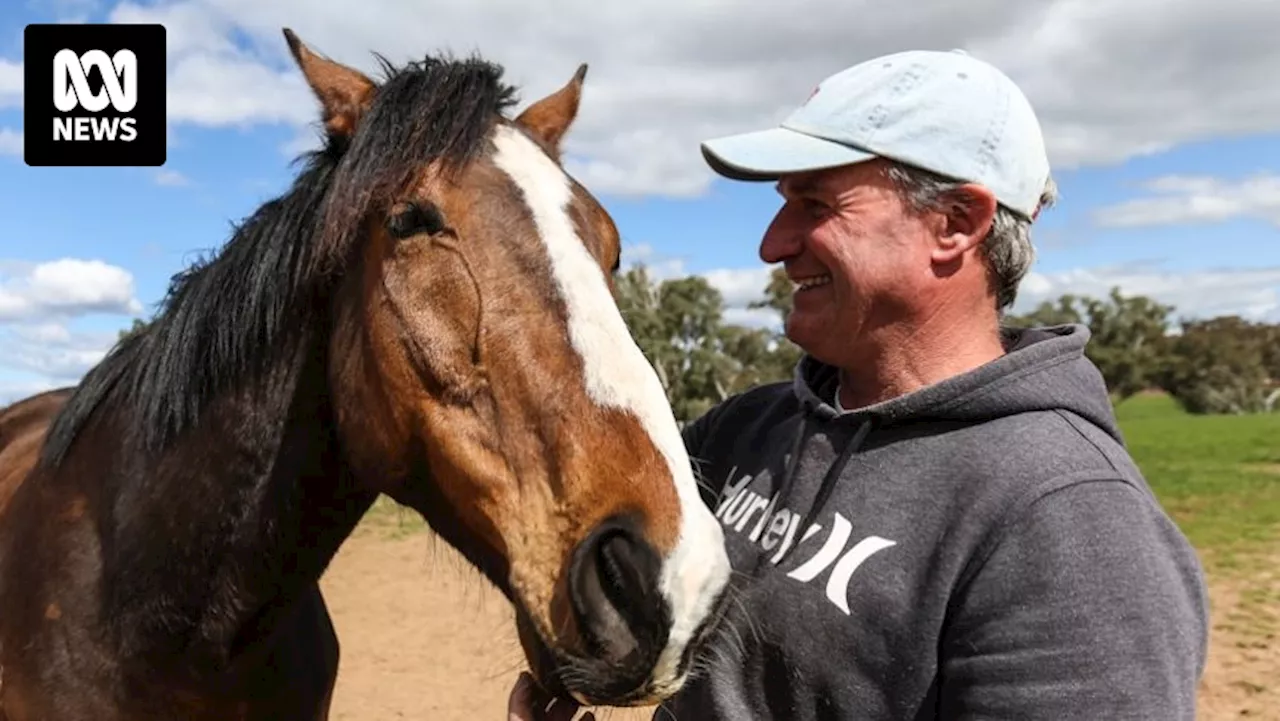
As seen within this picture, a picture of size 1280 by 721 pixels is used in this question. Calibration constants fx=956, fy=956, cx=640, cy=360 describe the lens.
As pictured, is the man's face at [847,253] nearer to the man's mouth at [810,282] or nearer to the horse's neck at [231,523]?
the man's mouth at [810,282]

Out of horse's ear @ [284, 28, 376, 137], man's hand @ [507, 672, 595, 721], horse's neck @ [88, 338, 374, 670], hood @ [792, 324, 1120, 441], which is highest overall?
horse's ear @ [284, 28, 376, 137]

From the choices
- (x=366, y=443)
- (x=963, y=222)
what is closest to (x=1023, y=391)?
(x=963, y=222)

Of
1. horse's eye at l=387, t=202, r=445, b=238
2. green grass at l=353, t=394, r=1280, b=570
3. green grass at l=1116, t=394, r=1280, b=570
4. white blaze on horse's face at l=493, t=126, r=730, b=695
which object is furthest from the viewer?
green grass at l=353, t=394, r=1280, b=570

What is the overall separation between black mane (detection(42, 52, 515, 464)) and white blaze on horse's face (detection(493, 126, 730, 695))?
6.1 inches

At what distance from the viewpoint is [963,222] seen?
1.78 metres

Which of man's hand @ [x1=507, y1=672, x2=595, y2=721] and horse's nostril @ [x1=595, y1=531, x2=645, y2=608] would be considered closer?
horse's nostril @ [x1=595, y1=531, x2=645, y2=608]

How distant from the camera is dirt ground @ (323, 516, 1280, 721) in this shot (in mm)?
7199

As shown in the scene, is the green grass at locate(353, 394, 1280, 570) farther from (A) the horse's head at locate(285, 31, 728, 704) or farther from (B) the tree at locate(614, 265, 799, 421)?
(B) the tree at locate(614, 265, 799, 421)

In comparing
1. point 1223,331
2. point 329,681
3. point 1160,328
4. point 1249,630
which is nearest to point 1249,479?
point 1249,630

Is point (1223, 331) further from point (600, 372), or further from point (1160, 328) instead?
point (600, 372)

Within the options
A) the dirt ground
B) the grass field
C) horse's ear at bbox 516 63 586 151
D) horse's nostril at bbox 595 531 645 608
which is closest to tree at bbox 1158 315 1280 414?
the grass field

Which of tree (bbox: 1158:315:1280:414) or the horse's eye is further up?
the horse's eye

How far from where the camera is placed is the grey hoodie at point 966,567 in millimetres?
1422

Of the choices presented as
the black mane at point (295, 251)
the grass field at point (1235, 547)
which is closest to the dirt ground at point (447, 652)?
the grass field at point (1235, 547)
